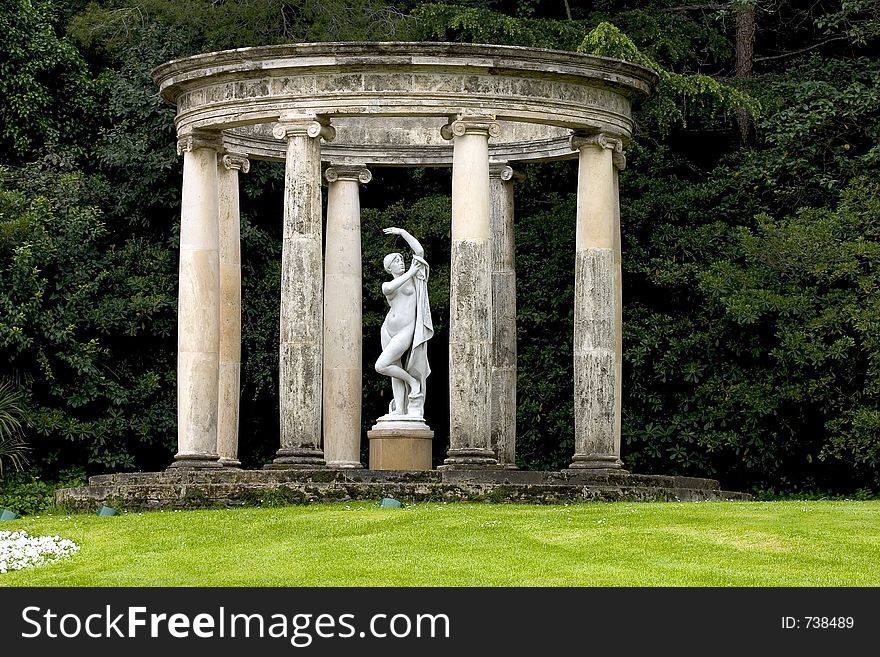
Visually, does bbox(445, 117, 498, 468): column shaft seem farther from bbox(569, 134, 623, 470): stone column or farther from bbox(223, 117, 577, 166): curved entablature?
bbox(223, 117, 577, 166): curved entablature

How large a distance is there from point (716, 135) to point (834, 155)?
4661mm

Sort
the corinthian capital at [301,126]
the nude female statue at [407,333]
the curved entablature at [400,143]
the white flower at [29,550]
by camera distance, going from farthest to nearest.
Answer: the curved entablature at [400,143]
the nude female statue at [407,333]
the corinthian capital at [301,126]
the white flower at [29,550]

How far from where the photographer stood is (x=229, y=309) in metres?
40.0

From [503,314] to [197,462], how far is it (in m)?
7.94

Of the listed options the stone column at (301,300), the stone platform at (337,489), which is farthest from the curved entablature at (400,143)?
the stone platform at (337,489)

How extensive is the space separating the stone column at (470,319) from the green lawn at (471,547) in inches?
133

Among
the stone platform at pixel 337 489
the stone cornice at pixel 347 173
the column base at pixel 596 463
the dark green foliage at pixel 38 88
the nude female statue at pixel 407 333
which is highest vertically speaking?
the dark green foliage at pixel 38 88

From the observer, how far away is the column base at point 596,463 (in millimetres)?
36812

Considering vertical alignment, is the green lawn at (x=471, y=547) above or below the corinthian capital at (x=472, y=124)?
below

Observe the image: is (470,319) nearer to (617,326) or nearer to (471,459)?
(471,459)

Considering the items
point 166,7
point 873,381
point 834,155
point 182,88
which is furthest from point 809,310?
point 166,7

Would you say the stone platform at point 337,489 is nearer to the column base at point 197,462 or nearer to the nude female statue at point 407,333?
the column base at point 197,462

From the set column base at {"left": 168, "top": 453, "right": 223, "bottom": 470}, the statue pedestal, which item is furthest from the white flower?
the statue pedestal

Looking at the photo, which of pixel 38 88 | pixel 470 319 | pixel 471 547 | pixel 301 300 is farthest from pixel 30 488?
pixel 471 547
